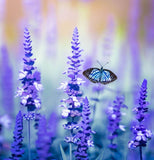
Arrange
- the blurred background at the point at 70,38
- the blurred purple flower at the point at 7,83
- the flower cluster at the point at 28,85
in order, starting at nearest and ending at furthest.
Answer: the flower cluster at the point at 28,85 → the blurred purple flower at the point at 7,83 → the blurred background at the point at 70,38

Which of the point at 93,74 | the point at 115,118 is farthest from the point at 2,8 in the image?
the point at 115,118

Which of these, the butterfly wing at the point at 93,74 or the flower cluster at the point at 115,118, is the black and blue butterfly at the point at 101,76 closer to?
the butterfly wing at the point at 93,74

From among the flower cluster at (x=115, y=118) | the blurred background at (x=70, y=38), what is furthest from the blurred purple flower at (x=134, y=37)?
the flower cluster at (x=115, y=118)

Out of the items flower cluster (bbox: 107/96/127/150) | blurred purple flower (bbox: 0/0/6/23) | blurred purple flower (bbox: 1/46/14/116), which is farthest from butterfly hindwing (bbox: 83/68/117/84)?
blurred purple flower (bbox: 0/0/6/23)

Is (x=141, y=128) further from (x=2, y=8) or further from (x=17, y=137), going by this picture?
(x=2, y=8)

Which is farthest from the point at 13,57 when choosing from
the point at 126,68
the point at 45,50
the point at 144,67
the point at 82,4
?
the point at 144,67

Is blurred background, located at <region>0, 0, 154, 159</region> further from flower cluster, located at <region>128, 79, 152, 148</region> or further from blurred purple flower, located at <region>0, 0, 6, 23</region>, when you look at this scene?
flower cluster, located at <region>128, 79, 152, 148</region>

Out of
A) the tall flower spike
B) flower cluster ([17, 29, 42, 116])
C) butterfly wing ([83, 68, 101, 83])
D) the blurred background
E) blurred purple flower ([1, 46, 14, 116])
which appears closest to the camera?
the tall flower spike
